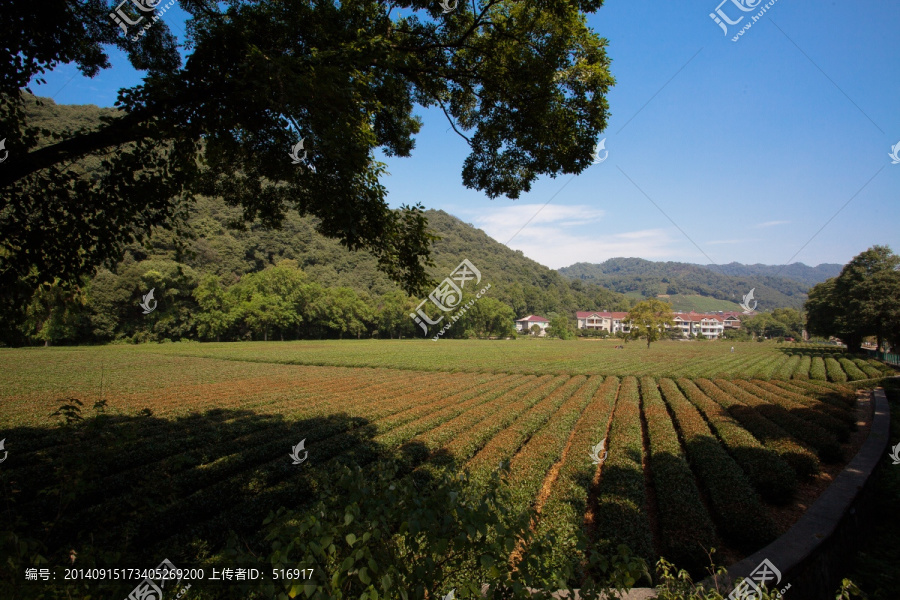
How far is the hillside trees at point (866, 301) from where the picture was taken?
3581 centimetres

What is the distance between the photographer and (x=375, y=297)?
8256 centimetres

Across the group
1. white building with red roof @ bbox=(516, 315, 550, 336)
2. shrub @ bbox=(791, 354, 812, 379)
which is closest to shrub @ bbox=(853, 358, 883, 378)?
shrub @ bbox=(791, 354, 812, 379)

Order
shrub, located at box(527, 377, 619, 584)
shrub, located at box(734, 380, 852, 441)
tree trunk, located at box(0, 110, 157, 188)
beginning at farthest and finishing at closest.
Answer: shrub, located at box(734, 380, 852, 441) < shrub, located at box(527, 377, 619, 584) < tree trunk, located at box(0, 110, 157, 188)

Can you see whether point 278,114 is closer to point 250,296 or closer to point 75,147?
point 75,147

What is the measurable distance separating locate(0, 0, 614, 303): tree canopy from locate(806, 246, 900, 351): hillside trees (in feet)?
163

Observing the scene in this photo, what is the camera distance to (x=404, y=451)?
30.7 feet

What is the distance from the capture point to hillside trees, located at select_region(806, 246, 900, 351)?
35.8 metres

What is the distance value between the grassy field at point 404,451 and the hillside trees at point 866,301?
86.0 ft

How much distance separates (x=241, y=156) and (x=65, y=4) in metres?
2.33

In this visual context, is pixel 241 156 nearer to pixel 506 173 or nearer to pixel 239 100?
pixel 239 100

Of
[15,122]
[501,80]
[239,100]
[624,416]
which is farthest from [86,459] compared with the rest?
[624,416]

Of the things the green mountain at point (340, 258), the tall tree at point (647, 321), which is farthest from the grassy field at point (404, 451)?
the tall tree at point (647, 321)

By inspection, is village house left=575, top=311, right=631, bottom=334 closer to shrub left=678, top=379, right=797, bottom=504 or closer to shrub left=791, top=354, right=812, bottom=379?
shrub left=791, top=354, right=812, bottom=379

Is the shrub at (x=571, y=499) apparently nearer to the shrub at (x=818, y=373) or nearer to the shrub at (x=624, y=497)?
the shrub at (x=624, y=497)
